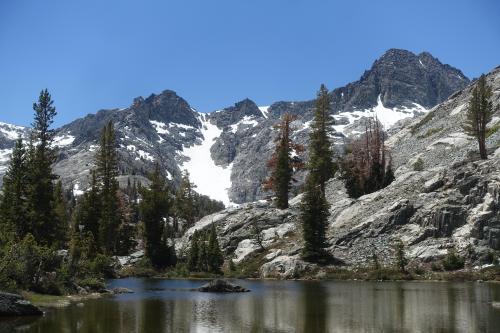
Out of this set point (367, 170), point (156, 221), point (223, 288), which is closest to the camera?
point (223, 288)

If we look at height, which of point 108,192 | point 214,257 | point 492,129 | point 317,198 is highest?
point 492,129

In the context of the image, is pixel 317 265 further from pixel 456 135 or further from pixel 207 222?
pixel 456 135

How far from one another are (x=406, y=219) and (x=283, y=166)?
101 ft

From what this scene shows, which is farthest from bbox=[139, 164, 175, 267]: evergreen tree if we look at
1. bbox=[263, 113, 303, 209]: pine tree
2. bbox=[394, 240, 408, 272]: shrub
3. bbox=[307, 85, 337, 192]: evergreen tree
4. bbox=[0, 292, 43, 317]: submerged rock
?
bbox=[0, 292, 43, 317]: submerged rock

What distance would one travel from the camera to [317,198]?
76375 millimetres

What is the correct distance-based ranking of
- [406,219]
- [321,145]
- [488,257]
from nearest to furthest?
[488,257], [406,219], [321,145]

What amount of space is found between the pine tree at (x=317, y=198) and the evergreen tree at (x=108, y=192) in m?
36.9

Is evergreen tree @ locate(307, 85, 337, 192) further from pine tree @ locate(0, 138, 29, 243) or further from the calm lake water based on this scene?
pine tree @ locate(0, 138, 29, 243)

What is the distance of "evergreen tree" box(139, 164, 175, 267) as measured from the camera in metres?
91.7

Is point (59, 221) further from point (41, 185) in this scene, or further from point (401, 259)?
point (401, 259)

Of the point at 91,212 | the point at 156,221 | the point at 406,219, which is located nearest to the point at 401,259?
the point at 406,219

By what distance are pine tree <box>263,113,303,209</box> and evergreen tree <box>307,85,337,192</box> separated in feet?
13.0

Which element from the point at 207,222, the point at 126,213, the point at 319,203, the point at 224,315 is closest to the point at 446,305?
the point at 224,315

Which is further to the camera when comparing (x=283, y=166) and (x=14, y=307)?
(x=283, y=166)
